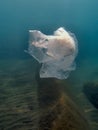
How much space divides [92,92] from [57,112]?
11.9 ft

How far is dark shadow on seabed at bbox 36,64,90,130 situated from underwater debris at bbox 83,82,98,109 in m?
1.96

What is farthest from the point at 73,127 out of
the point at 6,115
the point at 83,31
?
the point at 83,31

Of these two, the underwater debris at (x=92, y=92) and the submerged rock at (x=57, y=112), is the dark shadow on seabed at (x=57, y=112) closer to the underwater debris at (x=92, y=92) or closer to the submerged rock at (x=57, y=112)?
the submerged rock at (x=57, y=112)

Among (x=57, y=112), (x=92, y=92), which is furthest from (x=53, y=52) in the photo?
(x=92, y=92)

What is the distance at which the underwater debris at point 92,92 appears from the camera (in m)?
7.69

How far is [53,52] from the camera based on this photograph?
588cm

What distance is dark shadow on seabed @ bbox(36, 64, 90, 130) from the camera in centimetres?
433

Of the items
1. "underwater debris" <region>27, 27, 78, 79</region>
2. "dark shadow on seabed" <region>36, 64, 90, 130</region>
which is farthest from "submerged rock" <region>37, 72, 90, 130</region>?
"underwater debris" <region>27, 27, 78, 79</region>

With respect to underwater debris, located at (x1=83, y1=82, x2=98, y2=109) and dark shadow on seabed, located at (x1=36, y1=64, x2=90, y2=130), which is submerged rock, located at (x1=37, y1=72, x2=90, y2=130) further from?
underwater debris, located at (x1=83, y1=82, x2=98, y2=109)

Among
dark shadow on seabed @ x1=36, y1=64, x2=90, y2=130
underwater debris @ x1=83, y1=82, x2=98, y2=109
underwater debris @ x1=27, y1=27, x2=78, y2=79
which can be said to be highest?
underwater debris @ x1=27, y1=27, x2=78, y2=79

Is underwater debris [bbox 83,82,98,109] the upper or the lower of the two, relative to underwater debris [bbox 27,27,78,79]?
lower

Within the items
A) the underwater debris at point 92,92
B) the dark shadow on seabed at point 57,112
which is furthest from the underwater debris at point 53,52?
the underwater debris at point 92,92

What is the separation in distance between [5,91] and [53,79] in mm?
3240

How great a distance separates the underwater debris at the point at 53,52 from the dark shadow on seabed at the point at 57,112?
1.17 ft
